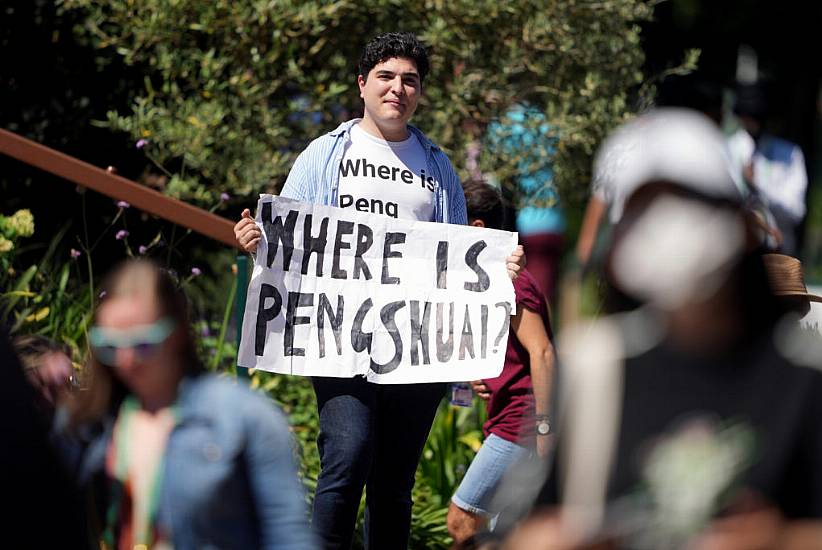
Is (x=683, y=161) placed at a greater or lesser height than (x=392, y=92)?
lesser

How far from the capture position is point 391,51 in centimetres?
521

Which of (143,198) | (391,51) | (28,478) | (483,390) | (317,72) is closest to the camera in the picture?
(28,478)

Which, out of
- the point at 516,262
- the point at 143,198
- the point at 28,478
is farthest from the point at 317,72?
the point at 28,478

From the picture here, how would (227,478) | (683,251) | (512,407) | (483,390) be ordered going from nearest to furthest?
(683,251)
(227,478)
(512,407)
(483,390)

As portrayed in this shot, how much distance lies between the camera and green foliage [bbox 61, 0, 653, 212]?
782cm

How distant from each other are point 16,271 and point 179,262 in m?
1.18

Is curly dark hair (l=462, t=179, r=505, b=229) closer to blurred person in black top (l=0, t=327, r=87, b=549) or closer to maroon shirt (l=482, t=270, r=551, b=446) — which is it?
maroon shirt (l=482, t=270, r=551, b=446)

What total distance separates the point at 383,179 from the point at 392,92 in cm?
31

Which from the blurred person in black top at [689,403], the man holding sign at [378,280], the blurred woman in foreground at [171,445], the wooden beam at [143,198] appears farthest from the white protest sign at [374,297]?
the blurred person in black top at [689,403]

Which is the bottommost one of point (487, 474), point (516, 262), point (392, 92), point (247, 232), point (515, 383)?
point (487, 474)

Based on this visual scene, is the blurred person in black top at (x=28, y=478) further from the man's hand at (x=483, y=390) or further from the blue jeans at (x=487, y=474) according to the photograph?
the man's hand at (x=483, y=390)

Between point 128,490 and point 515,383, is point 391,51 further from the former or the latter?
point 128,490

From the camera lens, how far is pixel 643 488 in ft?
8.46

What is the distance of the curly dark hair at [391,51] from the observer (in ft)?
17.1
